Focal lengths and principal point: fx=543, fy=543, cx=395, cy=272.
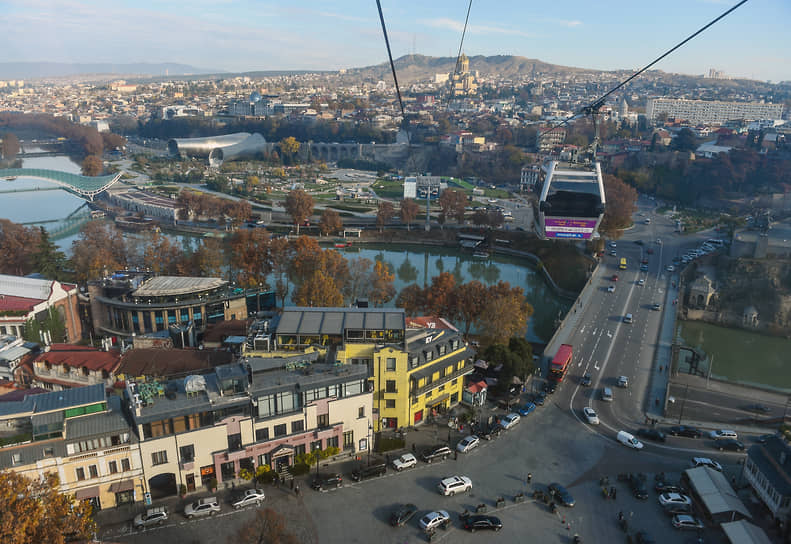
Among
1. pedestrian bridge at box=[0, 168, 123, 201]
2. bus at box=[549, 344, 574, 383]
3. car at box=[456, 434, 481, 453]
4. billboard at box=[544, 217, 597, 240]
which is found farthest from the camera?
pedestrian bridge at box=[0, 168, 123, 201]

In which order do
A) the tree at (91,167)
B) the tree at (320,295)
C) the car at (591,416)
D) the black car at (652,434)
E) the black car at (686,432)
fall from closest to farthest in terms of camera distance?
1. the black car at (652,434)
2. the black car at (686,432)
3. the car at (591,416)
4. the tree at (320,295)
5. the tree at (91,167)

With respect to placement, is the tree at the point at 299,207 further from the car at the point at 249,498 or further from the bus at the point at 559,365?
the car at the point at 249,498

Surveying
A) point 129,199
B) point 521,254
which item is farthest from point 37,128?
point 521,254

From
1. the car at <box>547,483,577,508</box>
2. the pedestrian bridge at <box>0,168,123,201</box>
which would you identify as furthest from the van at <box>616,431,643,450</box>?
the pedestrian bridge at <box>0,168,123,201</box>

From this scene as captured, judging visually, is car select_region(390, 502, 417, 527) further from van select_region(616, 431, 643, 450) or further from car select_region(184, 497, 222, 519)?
van select_region(616, 431, 643, 450)

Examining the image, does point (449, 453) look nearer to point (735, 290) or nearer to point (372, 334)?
point (372, 334)

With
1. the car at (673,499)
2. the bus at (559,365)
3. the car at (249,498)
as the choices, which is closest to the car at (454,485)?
the car at (249,498)
